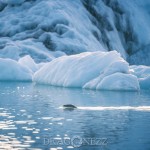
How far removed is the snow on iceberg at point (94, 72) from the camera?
117ft

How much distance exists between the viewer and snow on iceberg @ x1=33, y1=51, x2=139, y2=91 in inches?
1399

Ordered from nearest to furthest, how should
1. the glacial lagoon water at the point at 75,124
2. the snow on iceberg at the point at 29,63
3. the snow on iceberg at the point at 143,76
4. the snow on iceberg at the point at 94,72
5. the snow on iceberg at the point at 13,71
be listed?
Result: the glacial lagoon water at the point at 75,124 → the snow on iceberg at the point at 94,72 → the snow on iceberg at the point at 143,76 → the snow on iceberg at the point at 13,71 → the snow on iceberg at the point at 29,63

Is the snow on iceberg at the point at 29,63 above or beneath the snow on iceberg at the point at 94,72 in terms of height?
above

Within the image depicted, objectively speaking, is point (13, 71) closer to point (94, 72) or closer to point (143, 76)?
point (94, 72)

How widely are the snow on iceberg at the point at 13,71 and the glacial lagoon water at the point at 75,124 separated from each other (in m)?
16.2

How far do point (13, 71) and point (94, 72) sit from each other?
34.5 feet

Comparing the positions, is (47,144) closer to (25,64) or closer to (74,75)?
(74,75)

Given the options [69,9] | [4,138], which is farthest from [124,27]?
[4,138]

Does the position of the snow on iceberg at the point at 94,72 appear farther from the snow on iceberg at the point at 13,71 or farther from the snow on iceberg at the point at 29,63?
the snow on iceberg at the point at 29,63

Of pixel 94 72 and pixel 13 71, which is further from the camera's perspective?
pixel 13 71

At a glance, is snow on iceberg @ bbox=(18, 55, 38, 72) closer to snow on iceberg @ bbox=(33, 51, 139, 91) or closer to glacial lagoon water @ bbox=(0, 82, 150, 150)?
snow on iceberg @ bbox=(33, 51, 139, 91)

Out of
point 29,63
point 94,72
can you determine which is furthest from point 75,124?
point 29,63

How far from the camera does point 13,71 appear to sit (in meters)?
45.6

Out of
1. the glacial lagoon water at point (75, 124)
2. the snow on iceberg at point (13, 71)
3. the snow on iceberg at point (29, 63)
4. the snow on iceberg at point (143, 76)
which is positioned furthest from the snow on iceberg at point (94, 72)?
the snow on iceberg at point (29, 63)
